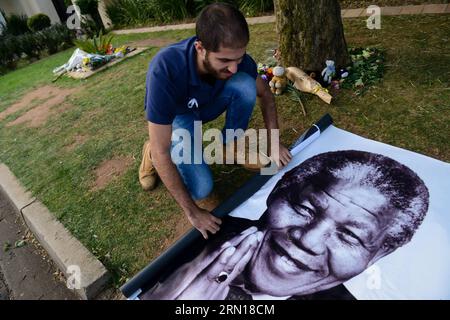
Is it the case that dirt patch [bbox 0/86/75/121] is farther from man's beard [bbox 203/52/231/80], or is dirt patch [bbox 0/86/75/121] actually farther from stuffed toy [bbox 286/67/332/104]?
man's beard [bbox 203/52/231/80]

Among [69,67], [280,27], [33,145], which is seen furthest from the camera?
[69,67]

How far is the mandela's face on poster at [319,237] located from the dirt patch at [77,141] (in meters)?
1.87

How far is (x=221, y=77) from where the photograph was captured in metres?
1.44

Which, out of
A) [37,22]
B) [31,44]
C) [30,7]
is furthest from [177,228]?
[30,7]

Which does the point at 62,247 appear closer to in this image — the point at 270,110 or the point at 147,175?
the point at 147,175

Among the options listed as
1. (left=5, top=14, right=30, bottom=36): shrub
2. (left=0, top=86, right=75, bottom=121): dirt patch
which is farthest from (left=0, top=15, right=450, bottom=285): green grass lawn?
(left=5, top=14, right=30, bottom=36): shrub

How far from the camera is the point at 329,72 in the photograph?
2.40 metres

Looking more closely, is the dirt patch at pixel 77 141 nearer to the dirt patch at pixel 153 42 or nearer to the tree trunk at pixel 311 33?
the tree trunk at pixel 311 33

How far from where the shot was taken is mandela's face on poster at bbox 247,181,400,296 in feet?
4.16

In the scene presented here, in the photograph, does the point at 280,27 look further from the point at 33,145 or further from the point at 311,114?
the point at 33,145

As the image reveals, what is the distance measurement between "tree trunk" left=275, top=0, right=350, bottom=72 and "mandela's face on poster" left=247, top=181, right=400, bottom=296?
1199mm

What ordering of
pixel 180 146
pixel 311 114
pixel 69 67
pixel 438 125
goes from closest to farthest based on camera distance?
pixel 180 146
pixel 438 125
pixel 311 114
pixel 69 67

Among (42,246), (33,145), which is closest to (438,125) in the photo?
(42,246)
